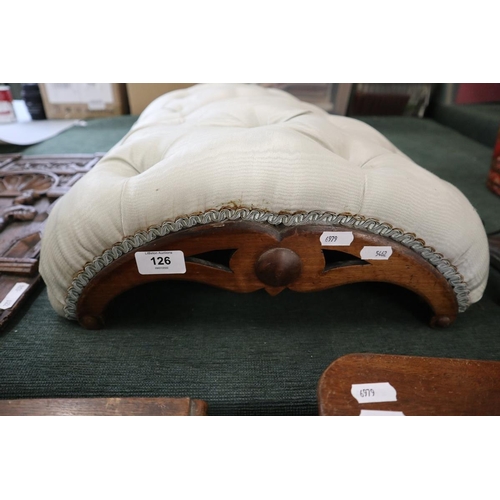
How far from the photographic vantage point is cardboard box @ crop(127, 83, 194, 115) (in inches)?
93.0

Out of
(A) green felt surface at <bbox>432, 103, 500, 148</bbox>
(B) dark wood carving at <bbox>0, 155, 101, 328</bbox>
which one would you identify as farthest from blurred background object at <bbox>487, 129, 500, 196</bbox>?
(B) dark wood carving at <bbox>0, 155, 101, 328</bbox>

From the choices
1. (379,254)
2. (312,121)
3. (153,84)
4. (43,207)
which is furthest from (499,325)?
(153,84)

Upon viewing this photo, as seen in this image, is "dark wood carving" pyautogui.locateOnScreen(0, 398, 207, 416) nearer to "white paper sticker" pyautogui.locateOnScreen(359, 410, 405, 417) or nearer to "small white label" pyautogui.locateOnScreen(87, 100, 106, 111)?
"white paper sticker" pyautogui.locateOnScreen(359, 410, 405, 417)

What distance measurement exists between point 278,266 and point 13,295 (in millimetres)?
655

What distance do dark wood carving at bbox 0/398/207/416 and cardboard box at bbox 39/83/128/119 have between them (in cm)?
216

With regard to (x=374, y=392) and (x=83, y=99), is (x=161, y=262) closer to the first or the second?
(x=374, y=392)

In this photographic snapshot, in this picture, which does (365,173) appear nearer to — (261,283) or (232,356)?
(261,283)

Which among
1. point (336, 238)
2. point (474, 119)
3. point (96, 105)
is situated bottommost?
point (96, 105)

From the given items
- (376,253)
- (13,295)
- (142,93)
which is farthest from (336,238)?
(142,93)

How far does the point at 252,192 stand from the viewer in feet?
2.09

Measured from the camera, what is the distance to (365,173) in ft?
2.27

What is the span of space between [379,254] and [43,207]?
1.12 meters

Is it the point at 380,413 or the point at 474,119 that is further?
the point at 474,119

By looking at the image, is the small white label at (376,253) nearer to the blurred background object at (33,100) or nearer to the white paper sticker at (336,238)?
the white paper sticker at (336,238)
